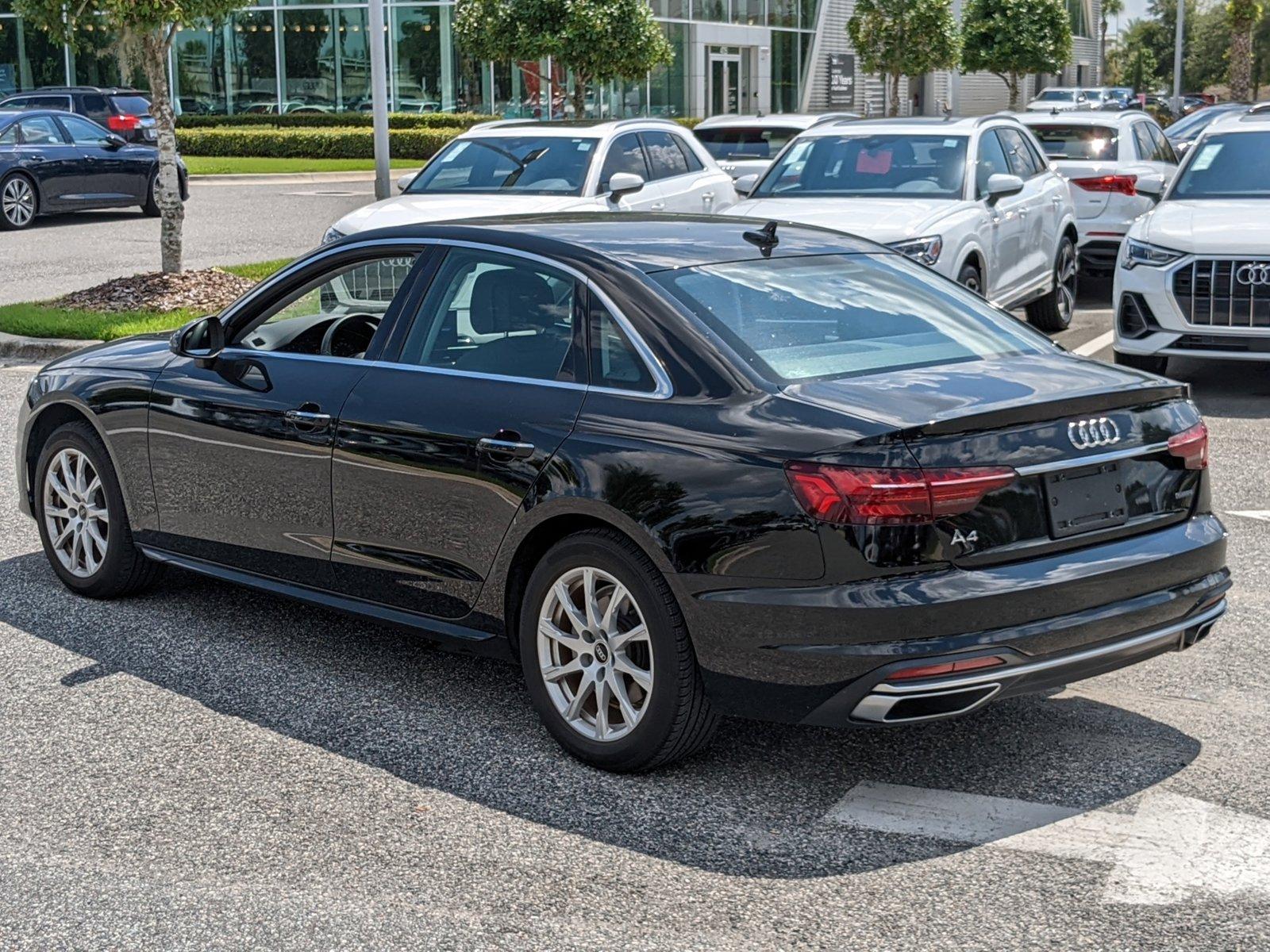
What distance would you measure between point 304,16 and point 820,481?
41994 millimetres

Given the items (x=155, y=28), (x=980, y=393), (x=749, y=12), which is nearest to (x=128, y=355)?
(x=980, y=393)

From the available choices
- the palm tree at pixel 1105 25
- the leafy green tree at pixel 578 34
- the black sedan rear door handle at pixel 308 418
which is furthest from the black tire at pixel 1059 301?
the palm tree at pixel 1105 25

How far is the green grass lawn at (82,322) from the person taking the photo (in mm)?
13586

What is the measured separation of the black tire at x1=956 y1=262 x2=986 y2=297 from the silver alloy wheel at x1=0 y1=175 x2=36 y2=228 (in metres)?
16.1

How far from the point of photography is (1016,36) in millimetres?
44719

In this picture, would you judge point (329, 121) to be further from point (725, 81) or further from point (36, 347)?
point (36, 347)

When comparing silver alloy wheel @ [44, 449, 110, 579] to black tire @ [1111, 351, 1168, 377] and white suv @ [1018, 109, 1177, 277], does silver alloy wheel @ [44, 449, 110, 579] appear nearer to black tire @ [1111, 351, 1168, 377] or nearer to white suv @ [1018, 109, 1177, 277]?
black tire @ [1111, 351, 1168, 377]

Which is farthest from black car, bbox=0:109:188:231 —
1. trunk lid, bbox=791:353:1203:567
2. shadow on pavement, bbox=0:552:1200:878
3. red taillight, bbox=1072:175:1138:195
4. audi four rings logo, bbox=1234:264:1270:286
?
trunk lid, bbox=791:353:1203:567

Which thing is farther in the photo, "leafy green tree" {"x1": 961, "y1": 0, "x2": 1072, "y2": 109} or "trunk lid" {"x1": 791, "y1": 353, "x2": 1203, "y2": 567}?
"leafy green tree" {"x1": 961, "y1": 0, "x2": 1072, "y2": 109}

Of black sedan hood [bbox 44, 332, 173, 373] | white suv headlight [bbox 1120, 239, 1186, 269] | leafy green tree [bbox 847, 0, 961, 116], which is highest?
leafy green tree [bbox 847, 0, 961, 116]

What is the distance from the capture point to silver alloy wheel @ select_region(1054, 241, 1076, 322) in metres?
14.3

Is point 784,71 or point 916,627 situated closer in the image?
point 916,627

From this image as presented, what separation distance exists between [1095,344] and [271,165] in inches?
1036

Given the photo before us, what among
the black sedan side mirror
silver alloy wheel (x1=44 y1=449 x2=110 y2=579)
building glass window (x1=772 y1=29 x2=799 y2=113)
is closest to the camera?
the black sedan side mirror
